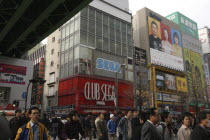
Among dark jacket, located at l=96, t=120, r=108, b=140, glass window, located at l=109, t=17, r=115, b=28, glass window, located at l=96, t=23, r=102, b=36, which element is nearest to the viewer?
dark jacket, located at l=96, t=120, r=108, b=140

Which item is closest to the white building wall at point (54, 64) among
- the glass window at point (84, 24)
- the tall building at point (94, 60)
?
the tall building at point (94, 60)

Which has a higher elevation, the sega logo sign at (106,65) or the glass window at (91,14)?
the glass window at (91,14)

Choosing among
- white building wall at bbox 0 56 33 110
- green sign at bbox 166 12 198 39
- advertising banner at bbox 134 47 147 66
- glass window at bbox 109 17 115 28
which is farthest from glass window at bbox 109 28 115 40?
green sign at bbox 166 12 198 39

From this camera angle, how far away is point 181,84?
59469 mm

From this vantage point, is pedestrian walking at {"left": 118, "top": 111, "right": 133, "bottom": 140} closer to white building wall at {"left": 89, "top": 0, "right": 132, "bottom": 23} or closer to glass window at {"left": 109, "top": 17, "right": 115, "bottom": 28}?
white building wall at {"left": 89, "top": 0, "right": 132, "bottom": 23}

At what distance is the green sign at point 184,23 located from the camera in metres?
68.8

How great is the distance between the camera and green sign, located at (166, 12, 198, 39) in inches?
2709

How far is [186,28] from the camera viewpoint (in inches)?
2781

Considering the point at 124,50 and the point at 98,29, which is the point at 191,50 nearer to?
the point at 124,50

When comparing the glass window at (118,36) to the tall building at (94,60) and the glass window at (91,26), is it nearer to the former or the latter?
the tall building at (94,60)

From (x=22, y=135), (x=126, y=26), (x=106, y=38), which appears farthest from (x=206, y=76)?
(x=22, y=135)

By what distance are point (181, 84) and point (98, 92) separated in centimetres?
3371

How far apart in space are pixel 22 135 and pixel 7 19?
47.2 ft

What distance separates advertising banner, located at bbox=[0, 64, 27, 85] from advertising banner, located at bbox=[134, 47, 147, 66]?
87.6ft
